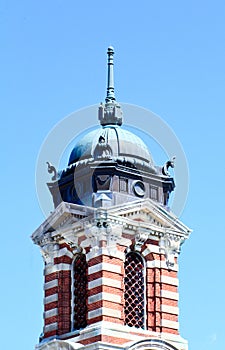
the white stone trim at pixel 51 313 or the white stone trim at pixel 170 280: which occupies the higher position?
the white stone trim at pixel 170 280

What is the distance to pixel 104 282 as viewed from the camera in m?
41.7

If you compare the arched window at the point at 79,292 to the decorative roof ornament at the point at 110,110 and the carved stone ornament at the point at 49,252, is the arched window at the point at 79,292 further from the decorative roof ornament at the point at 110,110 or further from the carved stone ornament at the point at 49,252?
Result: the decorative roof ornament at the point at 110,110

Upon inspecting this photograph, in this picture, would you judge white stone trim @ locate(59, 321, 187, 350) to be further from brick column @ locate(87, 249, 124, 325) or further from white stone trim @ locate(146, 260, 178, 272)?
white stone trim @ locate(146, 260, 178, 272)

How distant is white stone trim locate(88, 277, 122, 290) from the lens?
137 feet

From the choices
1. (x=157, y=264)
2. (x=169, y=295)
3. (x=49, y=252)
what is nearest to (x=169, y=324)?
(x=169, y=295)

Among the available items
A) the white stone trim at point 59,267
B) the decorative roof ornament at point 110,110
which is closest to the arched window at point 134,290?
the white stone trim at point 59,267

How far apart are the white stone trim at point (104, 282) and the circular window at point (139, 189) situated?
3.96 metres

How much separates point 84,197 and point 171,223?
11.8ft

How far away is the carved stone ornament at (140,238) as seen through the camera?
43.3 m

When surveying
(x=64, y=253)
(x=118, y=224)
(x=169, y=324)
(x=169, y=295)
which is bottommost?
(x=169, y=324)

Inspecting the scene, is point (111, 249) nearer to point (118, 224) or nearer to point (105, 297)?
point (118, 224)

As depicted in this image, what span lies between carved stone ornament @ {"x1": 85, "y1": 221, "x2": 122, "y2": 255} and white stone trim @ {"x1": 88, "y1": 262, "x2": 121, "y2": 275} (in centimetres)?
53

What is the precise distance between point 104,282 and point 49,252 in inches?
154

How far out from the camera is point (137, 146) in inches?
1770
